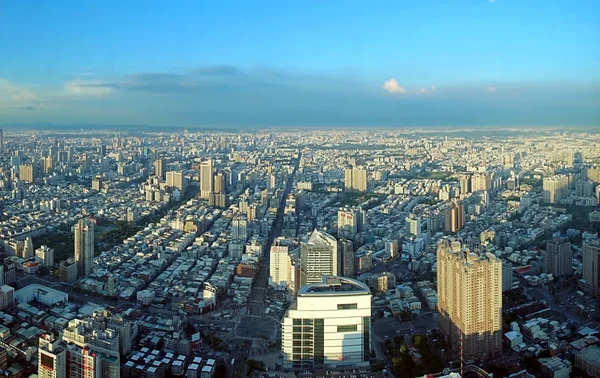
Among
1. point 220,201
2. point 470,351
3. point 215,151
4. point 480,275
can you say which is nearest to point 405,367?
point 470,351

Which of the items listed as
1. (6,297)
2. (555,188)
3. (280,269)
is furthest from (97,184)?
(555,188)

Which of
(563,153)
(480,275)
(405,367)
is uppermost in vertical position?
(563,153)

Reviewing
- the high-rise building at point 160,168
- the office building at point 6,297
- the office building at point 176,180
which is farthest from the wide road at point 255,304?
the high-rise building at point 160,168

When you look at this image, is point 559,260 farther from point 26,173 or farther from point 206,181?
point 26,173

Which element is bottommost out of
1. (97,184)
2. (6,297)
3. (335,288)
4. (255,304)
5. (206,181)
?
(255,304)

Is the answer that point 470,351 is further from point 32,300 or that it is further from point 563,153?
point 563,153

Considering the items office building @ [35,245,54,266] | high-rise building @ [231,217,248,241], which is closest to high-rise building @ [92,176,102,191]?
high-rise building @ [231,217,248,241]
